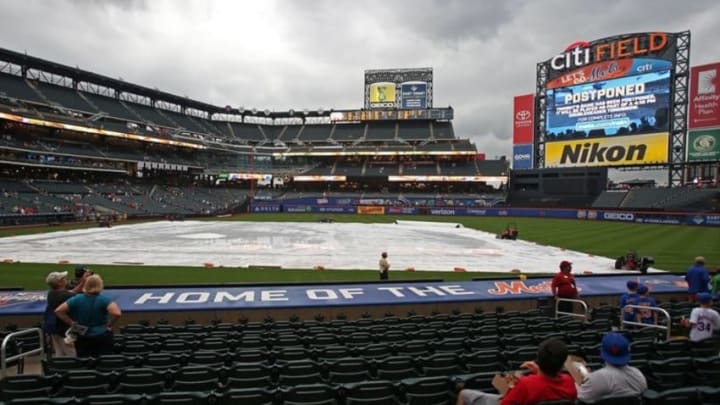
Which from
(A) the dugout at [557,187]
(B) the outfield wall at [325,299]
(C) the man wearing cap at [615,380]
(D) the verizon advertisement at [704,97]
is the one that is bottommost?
(B) the outfield wall at [325,299]

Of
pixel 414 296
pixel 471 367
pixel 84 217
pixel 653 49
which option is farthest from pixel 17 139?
pixel 653 49

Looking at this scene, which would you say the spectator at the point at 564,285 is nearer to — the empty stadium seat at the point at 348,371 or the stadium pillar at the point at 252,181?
the empty stadium seat at the point at 348,371

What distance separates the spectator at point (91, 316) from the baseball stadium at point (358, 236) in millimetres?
157

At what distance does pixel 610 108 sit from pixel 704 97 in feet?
35.0

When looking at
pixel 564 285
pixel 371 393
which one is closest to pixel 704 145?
pixel 564 285

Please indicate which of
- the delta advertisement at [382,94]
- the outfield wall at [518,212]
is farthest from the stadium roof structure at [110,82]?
the outfield wall at [518,212]

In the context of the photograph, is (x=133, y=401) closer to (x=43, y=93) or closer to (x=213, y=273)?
(x=213, y=273)

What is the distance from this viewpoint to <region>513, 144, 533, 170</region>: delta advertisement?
66750mm

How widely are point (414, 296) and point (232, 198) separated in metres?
81.2

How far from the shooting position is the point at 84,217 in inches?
1950

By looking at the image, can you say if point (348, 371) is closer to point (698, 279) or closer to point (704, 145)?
point (698, 279)

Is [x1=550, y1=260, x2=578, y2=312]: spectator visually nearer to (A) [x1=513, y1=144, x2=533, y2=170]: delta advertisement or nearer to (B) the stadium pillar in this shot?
(A) [x1=513, y1=144, x2=533, y2=170]: delta advertisement

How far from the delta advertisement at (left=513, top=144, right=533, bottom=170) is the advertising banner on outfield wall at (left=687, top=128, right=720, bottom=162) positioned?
21.7m

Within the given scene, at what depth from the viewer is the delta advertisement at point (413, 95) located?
106 meters
